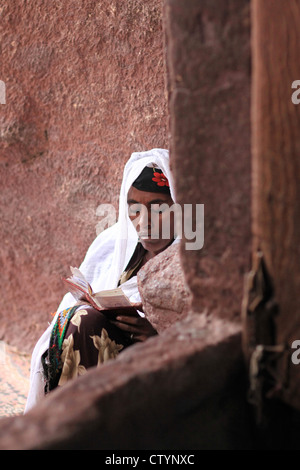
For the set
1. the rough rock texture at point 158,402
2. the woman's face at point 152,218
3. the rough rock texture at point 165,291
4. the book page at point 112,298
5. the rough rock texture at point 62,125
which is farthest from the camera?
the rough rock texture at point 62,125

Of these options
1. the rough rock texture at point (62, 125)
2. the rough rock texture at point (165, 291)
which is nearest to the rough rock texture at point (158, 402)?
the rough rock texture at point (165, 291)

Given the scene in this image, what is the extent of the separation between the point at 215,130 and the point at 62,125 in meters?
2.43

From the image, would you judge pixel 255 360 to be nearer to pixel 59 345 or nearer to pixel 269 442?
pixel 269 442

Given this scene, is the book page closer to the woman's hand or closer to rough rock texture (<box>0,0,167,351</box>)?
the woman's hand

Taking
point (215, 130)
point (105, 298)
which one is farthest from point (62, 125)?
point (215, 130)

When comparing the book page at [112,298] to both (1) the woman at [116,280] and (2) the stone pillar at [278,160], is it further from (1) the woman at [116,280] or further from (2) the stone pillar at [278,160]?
(2) the stone pillar at [278,160]

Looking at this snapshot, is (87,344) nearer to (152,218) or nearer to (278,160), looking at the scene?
(152,218)

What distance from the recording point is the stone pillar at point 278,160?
2.91ft

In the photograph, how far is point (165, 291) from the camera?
1.68 metres

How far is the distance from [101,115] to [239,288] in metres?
2.31

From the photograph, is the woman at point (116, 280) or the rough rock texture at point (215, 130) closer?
the rough rock texture at point (215, 130)

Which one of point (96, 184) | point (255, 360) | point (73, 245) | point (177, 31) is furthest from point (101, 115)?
point (255, 360)

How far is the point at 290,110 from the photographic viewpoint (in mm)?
903

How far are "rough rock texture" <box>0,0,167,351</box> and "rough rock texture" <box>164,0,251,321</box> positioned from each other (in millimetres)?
1893
